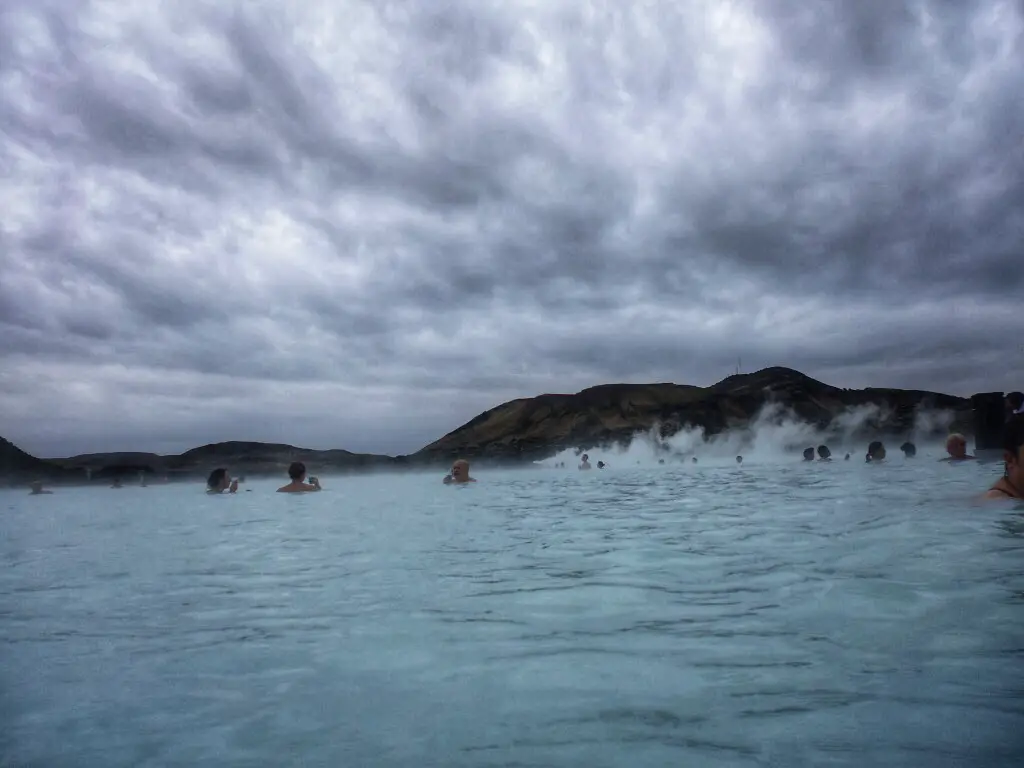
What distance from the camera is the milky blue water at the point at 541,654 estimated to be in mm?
3322

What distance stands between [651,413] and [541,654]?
376ft

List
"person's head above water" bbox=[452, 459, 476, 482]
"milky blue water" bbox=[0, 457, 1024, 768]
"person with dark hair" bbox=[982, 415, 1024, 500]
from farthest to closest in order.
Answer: "person's head above water" bbox=[452, 459, 476, 482]
"person with dark hair" bbox=[982, 415, 1024, 500]
"milky blue water" bbox=[0, 457, 1024, 768]

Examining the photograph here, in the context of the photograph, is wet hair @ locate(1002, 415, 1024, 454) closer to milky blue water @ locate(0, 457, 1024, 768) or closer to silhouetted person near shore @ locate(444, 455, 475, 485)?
milky blue water @ locate(0, 457, 1024, 768)

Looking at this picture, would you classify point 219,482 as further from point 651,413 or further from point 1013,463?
point 651,413

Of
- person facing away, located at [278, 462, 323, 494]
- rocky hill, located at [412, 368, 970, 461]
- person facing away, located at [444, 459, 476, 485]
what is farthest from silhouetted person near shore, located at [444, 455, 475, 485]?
rocky hill, located at [412, 368, 970, 461]

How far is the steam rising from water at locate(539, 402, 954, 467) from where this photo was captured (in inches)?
3162

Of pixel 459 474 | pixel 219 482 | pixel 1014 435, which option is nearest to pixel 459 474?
pixel 459 474

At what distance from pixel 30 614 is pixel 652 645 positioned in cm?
592

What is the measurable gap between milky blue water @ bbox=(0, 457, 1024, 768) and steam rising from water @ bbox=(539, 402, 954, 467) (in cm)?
6864

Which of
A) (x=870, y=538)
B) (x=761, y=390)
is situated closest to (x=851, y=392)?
(x=761, y=390)

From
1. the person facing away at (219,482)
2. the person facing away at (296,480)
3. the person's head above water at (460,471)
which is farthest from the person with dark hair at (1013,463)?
the person facing away at (219,482)

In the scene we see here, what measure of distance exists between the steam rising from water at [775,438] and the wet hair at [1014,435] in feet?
222

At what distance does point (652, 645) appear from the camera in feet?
15.7

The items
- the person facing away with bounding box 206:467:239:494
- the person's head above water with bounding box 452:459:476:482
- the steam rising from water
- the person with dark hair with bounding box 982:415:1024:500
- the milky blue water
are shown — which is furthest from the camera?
the steam rising from water
